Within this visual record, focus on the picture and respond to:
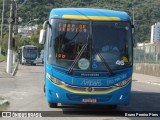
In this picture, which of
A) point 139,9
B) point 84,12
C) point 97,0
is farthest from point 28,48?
point 84,12

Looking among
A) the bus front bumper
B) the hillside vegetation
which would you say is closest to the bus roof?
the bus front bumper

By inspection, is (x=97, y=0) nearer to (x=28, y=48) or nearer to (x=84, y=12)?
(x=28, y=48)

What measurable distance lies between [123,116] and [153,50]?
30.8 metres

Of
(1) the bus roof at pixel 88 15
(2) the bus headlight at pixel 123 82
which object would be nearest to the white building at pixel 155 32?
(1) the bus roof at pixel 88 15

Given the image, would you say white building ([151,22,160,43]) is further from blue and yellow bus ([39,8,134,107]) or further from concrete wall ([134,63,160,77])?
blue and yellow bus ([39,8,134,107])

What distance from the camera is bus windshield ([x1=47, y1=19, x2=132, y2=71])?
42.0 ft

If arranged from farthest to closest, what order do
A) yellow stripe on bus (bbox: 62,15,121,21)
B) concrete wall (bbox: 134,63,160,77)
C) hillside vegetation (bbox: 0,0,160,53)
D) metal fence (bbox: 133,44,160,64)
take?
1. hillside vegetation (bbox: 0,0,160,53)
2. metal fence (bbox: 133,44,160,64)
3. concrete wall (bbox: 134,63,160,77)
4. yellow stripe on bus (bbox: 62,15,121,21)

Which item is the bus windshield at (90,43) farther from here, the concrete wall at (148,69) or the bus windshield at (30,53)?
the bus windshield at (30,53)

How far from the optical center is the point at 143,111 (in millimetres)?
13570

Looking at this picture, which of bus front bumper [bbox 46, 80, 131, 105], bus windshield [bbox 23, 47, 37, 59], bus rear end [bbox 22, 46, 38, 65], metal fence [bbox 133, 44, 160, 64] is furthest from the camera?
bus windshield [bbox 23, 47, 37, 59]

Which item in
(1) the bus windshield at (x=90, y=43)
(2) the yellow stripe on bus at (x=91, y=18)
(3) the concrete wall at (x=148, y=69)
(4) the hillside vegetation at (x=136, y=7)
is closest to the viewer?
(1) the bus windshield at (x=90, y=43)

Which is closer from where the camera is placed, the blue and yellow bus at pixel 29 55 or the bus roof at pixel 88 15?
the bus roof at pixel 88 15

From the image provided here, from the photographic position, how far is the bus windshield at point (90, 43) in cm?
1279

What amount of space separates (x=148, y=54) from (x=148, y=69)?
260cm
